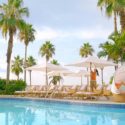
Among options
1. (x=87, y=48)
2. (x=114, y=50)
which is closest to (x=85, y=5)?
(x=114, y=50)

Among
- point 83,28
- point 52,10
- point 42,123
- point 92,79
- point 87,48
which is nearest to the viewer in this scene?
point 42,123

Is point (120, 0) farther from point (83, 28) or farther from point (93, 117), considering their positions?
point (93, 117)

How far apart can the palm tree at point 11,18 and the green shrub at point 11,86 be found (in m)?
1.26

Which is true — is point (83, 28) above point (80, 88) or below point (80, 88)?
above

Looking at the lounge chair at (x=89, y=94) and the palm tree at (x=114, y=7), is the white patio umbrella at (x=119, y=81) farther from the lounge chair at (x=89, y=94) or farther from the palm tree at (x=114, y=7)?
the palm tree at (x=114, y=7)

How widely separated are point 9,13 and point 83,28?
25.3 ft

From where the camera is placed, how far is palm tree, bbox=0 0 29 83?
94.6 feet

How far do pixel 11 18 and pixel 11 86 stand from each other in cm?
587

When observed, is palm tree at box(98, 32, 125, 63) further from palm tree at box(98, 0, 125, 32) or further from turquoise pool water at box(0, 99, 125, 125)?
turquoise pool water at box(0, 99, 125, 125)

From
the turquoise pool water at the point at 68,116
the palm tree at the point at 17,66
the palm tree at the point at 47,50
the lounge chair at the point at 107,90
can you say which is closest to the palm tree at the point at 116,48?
the lounge chair at the point at 107,90

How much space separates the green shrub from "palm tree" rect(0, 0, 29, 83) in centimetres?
126

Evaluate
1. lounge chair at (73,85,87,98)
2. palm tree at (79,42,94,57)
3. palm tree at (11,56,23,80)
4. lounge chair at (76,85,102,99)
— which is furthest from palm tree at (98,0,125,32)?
palm tree at (11,56,23,80)

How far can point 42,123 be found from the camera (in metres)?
12.2

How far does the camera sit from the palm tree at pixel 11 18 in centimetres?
2884
